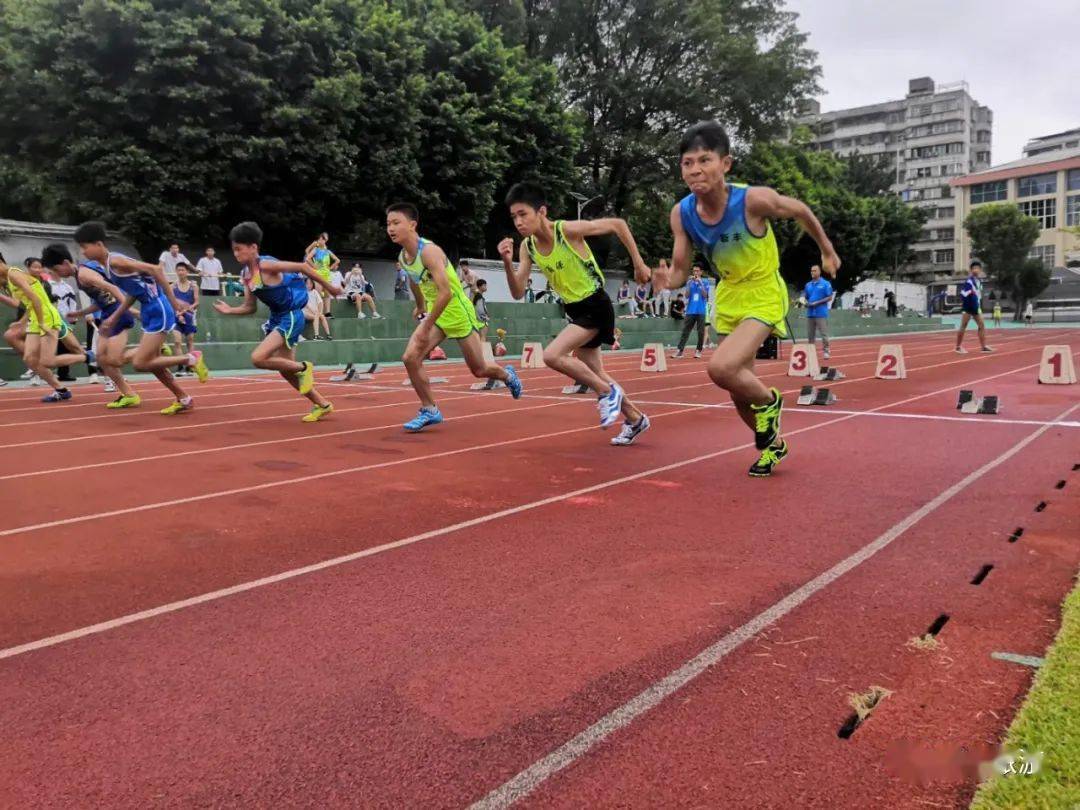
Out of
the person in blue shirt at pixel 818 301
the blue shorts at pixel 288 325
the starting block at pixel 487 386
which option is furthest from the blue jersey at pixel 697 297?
the blue shorts at pixel 288 325

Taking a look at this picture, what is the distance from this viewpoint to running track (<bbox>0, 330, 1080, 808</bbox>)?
6.71 feet

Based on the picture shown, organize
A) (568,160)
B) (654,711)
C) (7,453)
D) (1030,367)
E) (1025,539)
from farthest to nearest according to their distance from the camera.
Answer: (568,160) < (1030,367) < (7,453) < (1025,539) < (654,711)

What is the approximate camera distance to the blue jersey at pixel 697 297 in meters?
18.7

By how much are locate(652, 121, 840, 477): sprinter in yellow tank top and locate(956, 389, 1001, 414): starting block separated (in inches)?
149

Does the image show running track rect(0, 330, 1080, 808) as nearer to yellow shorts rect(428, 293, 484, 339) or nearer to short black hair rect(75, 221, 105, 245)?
yellow shorts rect(428, 293, 484, 339)

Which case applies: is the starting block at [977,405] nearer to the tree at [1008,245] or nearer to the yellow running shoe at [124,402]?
the yellow running shoe at [124,402]

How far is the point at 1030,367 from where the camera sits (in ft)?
48.1

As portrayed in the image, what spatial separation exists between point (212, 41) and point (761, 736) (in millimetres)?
20137

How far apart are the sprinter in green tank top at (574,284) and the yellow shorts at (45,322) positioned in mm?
6747

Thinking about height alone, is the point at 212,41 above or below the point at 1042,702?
above

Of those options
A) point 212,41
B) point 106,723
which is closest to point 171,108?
point 212,41

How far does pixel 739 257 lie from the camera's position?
17.8 ft

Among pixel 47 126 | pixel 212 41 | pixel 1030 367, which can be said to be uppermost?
pixel 212 41

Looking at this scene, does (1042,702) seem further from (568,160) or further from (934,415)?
(568,160)
